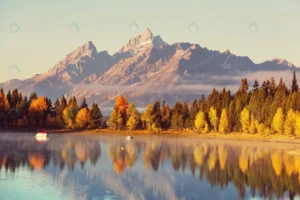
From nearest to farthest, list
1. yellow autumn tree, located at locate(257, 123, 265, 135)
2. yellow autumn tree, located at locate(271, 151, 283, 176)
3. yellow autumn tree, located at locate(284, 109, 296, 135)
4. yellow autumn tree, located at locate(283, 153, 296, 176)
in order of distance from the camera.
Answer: yellow autumn tree, located at locate(283, 153, 296, 176)
yellow autumn tree, located at locate(271, 151, 283, 176)
yellow autumn tree, located at locate(284, 109, 296, 135)
yellow autumn tree, located at locate(257, 123, 265, 135)

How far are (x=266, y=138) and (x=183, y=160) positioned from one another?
288ft

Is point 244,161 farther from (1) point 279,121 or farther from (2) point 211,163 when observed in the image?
(1) point 279,121

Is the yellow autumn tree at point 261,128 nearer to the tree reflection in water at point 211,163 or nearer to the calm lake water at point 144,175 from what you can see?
the tree reflection in water at point 211,163

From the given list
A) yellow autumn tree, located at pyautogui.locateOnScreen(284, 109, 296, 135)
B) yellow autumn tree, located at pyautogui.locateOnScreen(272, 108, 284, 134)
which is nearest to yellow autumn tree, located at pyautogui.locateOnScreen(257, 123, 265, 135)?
yellow autumn tree, located at pyautogui.locateOnScreen(272, 108, 284, 134)

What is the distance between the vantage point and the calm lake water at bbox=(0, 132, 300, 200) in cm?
6834

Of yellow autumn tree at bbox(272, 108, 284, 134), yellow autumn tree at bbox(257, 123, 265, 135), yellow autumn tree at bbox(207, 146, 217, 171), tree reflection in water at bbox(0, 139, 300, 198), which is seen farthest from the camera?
yellow autumn tree at bbox(257, 123, 265, 135)

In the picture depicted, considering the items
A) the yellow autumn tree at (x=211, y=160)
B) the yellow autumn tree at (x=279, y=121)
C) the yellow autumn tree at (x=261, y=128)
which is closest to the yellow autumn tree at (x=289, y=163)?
the yellow autumn tree at (x=211, y=160)

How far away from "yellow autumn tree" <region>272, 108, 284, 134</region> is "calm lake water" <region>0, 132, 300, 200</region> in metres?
68.4

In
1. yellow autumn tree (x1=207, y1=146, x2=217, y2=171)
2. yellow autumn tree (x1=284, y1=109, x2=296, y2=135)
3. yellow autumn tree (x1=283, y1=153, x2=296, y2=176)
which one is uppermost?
yellow autumn tree (x1=284, y1=109, x2=296, y2=135)

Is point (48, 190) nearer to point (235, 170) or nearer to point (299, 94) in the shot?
point (235, 170)

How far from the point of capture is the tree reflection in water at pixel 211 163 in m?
79.4

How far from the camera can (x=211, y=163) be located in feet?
342

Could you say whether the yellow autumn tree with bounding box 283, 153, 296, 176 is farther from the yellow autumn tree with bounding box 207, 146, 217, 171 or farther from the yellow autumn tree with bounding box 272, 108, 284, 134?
the yellow autumn tree with bounding box 272, 108, 284, 134

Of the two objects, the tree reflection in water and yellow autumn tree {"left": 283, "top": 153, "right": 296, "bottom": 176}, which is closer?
the tree reflection in water
